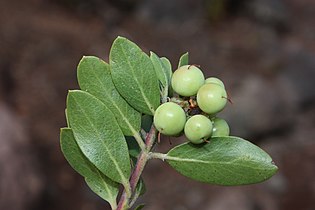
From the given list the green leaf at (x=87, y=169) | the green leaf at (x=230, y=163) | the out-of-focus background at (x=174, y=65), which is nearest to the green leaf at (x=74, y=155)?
the green leaf at (x=87, y=169)

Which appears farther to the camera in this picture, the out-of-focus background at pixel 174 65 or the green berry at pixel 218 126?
the out-of-focus background at pixel 174 65

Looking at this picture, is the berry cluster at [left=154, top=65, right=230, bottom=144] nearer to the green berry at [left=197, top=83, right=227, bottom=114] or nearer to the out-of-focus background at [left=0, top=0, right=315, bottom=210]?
the green berry at [left=197, top=83, right=227, bottom=114]

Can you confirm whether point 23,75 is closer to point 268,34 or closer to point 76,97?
point 268,34

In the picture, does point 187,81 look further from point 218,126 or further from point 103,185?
point 103,185

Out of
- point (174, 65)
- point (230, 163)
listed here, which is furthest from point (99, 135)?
point (174, 65)

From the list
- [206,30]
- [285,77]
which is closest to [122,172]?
[285,77]

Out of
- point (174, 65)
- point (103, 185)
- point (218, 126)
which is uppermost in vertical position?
point (218, 126)

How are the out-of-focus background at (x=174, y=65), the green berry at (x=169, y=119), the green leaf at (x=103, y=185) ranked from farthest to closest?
the out-of-focus background at (x=174, y=65) < the green leaf at (x=103, y=185) < the green berry at (x=169, y=119)

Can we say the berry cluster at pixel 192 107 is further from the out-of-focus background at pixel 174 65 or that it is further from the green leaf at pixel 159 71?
the out-of-focus background at pixel 174 65
